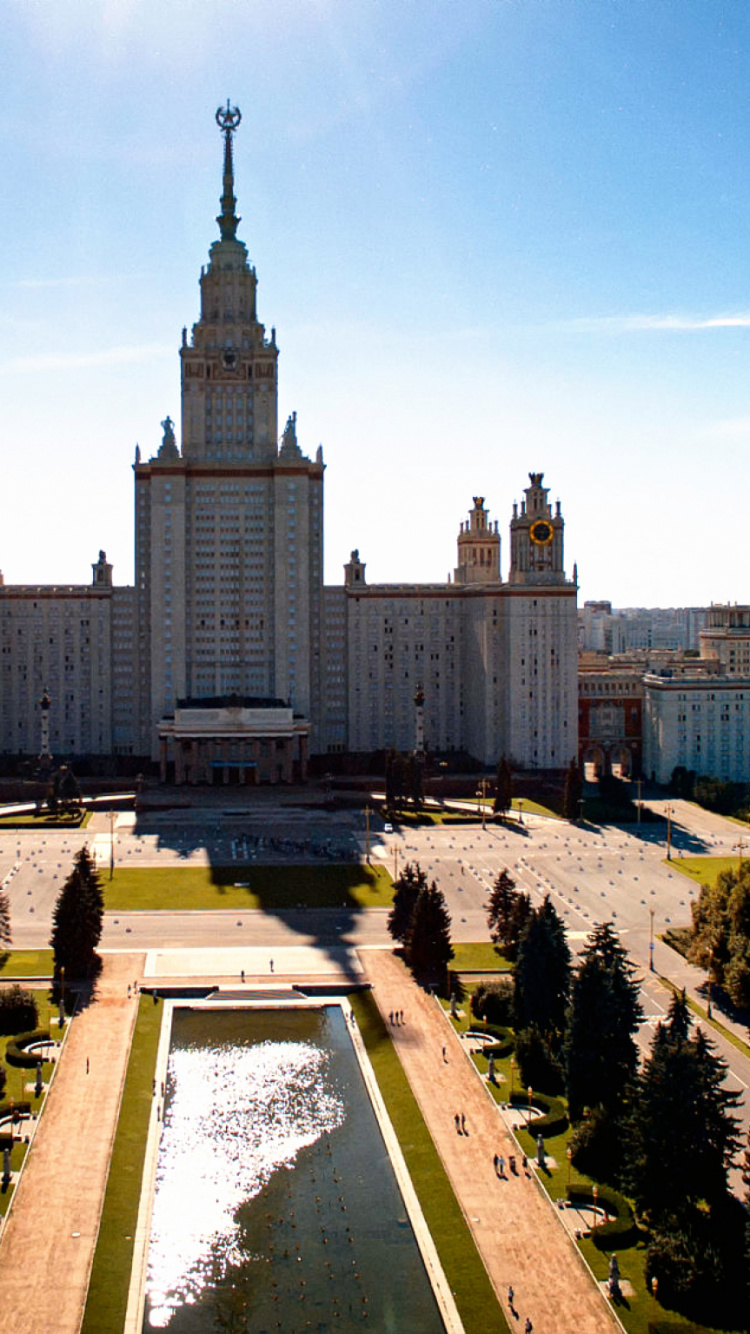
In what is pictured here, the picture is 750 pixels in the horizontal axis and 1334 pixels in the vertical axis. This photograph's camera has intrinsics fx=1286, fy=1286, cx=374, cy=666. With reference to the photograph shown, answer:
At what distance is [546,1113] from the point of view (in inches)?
2571

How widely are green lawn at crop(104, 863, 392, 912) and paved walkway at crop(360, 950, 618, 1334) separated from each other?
28.8 metres

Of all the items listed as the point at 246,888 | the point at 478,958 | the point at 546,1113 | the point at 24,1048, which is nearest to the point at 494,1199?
the point at 546,1113

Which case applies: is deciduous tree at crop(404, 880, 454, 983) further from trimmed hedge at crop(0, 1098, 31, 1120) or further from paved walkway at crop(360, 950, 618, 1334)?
trimmed hedge at crop(0, 1098, 31, 1120)

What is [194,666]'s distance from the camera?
174625 millimetres

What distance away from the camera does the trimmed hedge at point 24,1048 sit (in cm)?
7050

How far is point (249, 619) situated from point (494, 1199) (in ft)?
408

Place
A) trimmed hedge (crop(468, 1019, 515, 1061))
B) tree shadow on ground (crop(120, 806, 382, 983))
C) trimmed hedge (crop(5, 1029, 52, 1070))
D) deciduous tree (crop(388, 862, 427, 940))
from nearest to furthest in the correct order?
trimmed hedge (crop(5, 1029, 52, 1070)) < trimmed hedge (crop(468, 1019, 515, 1061)) < deciduous tree (crop(388, 862, 427, 940)) < tree shadow on ground (crop(120, 806, 382, 983))

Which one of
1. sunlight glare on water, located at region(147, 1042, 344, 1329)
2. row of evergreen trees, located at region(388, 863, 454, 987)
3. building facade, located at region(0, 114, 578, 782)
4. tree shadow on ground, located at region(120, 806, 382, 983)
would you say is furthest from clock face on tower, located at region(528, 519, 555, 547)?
sunlight glare on water, located at region(147, 1042, 344, 1329)

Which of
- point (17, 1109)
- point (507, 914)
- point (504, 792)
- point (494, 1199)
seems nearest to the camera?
point (494, 1199)

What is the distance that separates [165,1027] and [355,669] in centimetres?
10462

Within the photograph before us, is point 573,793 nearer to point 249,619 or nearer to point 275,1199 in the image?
point 249,619

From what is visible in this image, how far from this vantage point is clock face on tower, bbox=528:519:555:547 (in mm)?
172375

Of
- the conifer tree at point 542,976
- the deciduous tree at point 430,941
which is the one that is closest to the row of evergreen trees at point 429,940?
the deciduous tree at point 430,941

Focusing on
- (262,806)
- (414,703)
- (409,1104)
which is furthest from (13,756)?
(409,1104)
